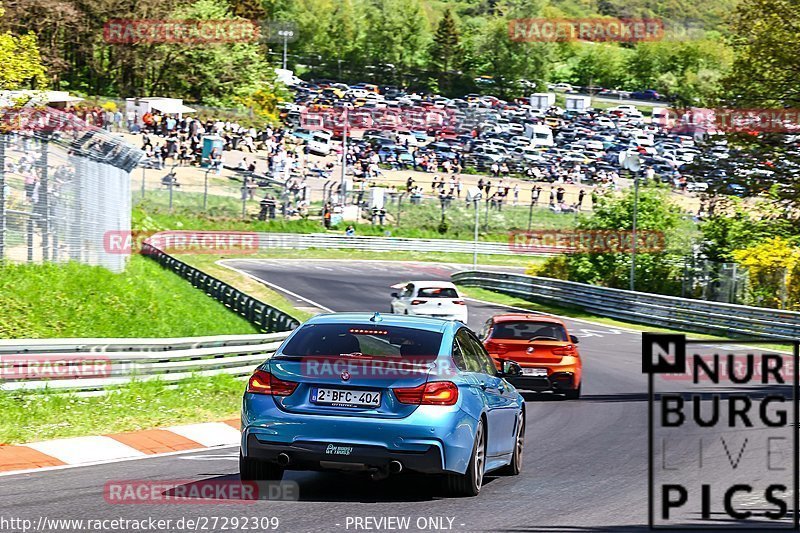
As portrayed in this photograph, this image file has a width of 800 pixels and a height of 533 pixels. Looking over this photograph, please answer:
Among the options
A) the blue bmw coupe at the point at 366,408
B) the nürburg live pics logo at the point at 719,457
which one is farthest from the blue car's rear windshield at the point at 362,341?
the nürburg live pics logo at the point at 719,457

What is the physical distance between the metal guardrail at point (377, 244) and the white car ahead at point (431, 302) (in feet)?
92.0

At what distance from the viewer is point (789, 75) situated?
37.3 meters

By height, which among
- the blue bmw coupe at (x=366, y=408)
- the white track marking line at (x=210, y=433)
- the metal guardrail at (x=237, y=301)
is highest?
the blue bmw coupe at (x=366, y=408)

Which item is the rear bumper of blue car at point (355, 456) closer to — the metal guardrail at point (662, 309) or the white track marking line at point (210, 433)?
the white track marking line at point (210, 433)

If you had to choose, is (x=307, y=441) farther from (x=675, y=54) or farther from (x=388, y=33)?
(x=675, y=54)

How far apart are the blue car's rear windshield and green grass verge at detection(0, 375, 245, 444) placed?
4080 mm

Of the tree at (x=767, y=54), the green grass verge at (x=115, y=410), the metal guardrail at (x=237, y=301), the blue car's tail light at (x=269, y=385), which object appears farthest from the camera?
the tree at (x=767, y=54)

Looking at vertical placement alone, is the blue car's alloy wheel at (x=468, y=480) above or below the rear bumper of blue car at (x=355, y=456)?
below

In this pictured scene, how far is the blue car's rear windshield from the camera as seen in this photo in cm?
941

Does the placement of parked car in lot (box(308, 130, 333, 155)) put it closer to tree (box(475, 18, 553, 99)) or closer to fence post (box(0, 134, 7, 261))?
tree (box(475, 18, 553, 99))

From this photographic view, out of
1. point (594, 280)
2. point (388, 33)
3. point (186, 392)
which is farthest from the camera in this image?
point (388, 33)

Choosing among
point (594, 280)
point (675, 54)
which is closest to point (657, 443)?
point (594, 280)

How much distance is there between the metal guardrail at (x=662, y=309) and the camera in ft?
115

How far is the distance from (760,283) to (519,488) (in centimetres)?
3019
